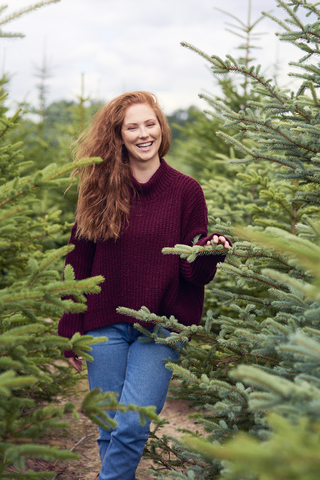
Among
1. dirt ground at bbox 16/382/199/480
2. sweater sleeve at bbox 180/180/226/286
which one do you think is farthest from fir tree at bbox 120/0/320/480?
dirt ground at bbox 16/382/199/480

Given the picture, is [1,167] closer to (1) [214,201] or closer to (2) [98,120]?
(2) [98,120]

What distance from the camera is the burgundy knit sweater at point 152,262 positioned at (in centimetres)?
249

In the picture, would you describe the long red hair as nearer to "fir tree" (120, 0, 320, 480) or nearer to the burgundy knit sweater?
the burgundy knit sweater

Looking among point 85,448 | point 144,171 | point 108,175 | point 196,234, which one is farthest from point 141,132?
point 85,448

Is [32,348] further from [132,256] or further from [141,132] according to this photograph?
[141,132]

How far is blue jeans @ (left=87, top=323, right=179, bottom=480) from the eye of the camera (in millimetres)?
2322

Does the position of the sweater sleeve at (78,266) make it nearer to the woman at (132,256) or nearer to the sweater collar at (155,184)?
the woman at (132,256)

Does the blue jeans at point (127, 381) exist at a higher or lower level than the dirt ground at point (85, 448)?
higher

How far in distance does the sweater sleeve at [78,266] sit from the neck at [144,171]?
50cm

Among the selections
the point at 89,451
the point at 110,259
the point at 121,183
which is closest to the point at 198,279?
the point at 110,259

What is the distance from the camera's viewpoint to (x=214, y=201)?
14.5ft

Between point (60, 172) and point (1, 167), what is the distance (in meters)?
2.05

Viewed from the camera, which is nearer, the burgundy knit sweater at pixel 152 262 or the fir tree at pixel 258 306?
the fir tree at pixel 258 306

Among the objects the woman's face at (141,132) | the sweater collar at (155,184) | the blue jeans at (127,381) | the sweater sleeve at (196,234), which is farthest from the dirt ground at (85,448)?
the woman's face at (141,132)
